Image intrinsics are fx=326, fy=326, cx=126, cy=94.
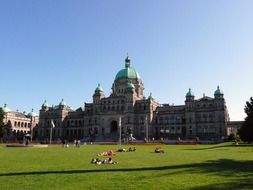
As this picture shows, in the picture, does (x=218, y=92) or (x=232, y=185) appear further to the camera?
(x=218, y=92)

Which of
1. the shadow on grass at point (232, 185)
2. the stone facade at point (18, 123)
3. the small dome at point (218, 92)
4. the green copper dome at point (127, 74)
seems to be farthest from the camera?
the stone facade at point (18, 123)

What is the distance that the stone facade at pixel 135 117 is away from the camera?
113000 mm

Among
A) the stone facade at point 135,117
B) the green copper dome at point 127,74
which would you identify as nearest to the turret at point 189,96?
the stone facade at point 135,117

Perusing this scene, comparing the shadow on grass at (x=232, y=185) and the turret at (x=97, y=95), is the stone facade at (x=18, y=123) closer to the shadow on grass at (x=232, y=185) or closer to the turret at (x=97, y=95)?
the turret at (x=97, y=95)

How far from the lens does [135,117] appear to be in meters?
122

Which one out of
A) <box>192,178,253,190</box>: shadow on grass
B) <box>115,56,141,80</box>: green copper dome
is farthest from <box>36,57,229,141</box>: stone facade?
<box>192,178,253,190</box>: shadow on grass

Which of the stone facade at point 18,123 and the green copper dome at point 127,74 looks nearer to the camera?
the green copper dome at point 127,74

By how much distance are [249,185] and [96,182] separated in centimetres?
713

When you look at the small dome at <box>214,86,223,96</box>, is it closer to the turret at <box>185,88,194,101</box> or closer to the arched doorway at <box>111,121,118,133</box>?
the turret at <box>185,88,194,101</box>

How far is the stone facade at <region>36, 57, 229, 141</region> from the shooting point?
113 meters

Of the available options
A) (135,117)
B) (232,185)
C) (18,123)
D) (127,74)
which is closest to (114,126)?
(135,117)

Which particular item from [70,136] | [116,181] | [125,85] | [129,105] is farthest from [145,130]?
[116,181]

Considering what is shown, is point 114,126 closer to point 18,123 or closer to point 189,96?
point 189,96

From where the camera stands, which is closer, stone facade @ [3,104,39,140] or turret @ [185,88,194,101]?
turret @ [185,88,194,101]
